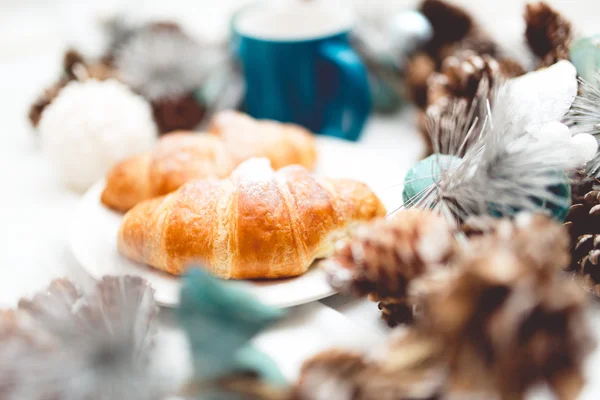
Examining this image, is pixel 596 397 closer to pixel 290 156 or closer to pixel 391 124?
pixel 290 156

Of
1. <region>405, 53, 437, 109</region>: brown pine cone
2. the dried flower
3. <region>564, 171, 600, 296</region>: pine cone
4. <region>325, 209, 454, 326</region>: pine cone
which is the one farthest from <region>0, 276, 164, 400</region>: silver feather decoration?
<region>405, 53, 437, 109</region>: brown pine cone

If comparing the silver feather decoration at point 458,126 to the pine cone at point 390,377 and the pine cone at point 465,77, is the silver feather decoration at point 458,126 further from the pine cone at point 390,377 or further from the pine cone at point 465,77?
the pine cone at point 390,377

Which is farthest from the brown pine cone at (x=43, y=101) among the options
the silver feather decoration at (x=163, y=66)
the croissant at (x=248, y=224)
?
the croissant at (x=248, y=224)

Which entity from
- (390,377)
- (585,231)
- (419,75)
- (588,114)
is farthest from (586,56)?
(390,377)

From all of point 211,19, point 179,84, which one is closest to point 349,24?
point 179,84

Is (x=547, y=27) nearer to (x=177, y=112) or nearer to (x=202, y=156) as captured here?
(x=202, y=156)

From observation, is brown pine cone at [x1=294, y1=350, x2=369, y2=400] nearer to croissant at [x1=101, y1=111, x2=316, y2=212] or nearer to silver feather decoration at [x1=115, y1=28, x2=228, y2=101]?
croissant at [x1=101, y1=111, x2=316, y2=212]
